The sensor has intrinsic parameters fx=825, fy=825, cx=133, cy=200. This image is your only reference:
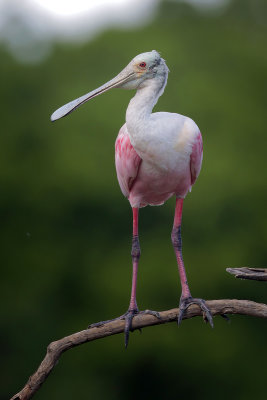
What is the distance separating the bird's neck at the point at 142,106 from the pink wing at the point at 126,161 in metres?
0.32

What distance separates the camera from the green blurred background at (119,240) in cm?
1504

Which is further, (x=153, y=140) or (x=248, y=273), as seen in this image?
(x=153, y=140)

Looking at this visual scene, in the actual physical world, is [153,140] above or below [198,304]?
above

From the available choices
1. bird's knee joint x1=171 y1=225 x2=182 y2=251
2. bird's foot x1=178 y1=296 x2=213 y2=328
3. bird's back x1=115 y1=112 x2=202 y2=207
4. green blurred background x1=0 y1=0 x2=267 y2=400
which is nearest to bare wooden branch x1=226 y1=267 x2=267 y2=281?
bird's foot x1=178 y1=296 x2=213 y2=328

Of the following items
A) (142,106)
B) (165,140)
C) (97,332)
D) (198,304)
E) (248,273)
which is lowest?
(97,332)

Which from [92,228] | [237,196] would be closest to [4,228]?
[92,228]

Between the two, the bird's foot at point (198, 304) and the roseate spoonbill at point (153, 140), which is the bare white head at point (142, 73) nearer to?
the roseate spoonbill at point (153, 140)

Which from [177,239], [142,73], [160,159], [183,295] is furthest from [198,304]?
[142,73]

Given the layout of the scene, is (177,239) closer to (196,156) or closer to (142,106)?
(196,156)

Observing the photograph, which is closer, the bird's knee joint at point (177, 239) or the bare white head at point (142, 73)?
the bare white head at point (142, 73)

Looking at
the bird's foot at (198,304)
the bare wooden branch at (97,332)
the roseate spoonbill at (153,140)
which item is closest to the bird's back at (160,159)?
the roseate spoonbill at (153,140)

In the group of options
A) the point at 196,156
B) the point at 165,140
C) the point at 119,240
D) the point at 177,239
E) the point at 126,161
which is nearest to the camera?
the point at 165,140

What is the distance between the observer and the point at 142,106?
5.58 metres

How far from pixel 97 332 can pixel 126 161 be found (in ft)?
4.44
